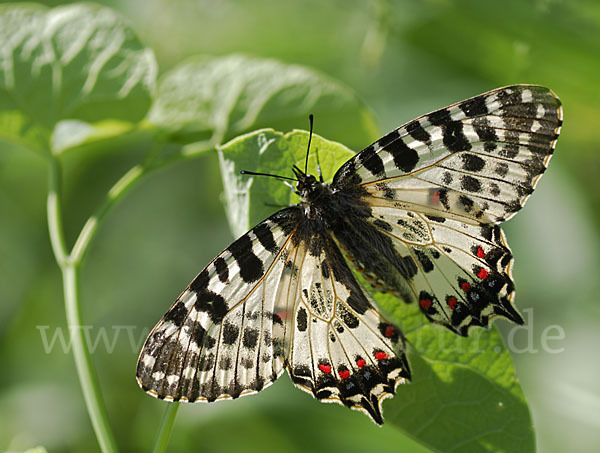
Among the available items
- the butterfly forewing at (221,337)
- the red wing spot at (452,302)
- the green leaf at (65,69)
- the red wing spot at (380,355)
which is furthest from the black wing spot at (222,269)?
the green leaf at (65,69)

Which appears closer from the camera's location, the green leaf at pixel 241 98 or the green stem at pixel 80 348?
the green stem at pixel 80 348

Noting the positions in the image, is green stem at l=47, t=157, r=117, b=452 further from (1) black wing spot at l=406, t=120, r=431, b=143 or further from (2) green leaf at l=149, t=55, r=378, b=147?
(1) black wing spot at l=406, t=120, r=431, b=143

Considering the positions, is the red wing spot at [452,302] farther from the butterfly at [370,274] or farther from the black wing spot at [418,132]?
the black wing spot at [418,132]

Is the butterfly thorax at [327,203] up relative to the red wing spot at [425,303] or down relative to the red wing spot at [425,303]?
up

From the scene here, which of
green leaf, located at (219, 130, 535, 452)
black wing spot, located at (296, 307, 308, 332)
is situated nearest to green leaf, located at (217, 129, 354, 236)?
green leaf, located at (219, 130, 535, 452)

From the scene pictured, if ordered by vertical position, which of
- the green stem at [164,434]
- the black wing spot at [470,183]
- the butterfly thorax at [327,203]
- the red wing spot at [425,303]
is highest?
the black wing spot at [470,183]

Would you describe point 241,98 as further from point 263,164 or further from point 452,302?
point 452,302

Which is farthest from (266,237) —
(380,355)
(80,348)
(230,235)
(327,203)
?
(230,235)

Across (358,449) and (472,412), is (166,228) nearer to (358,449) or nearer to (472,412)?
(358,449)
